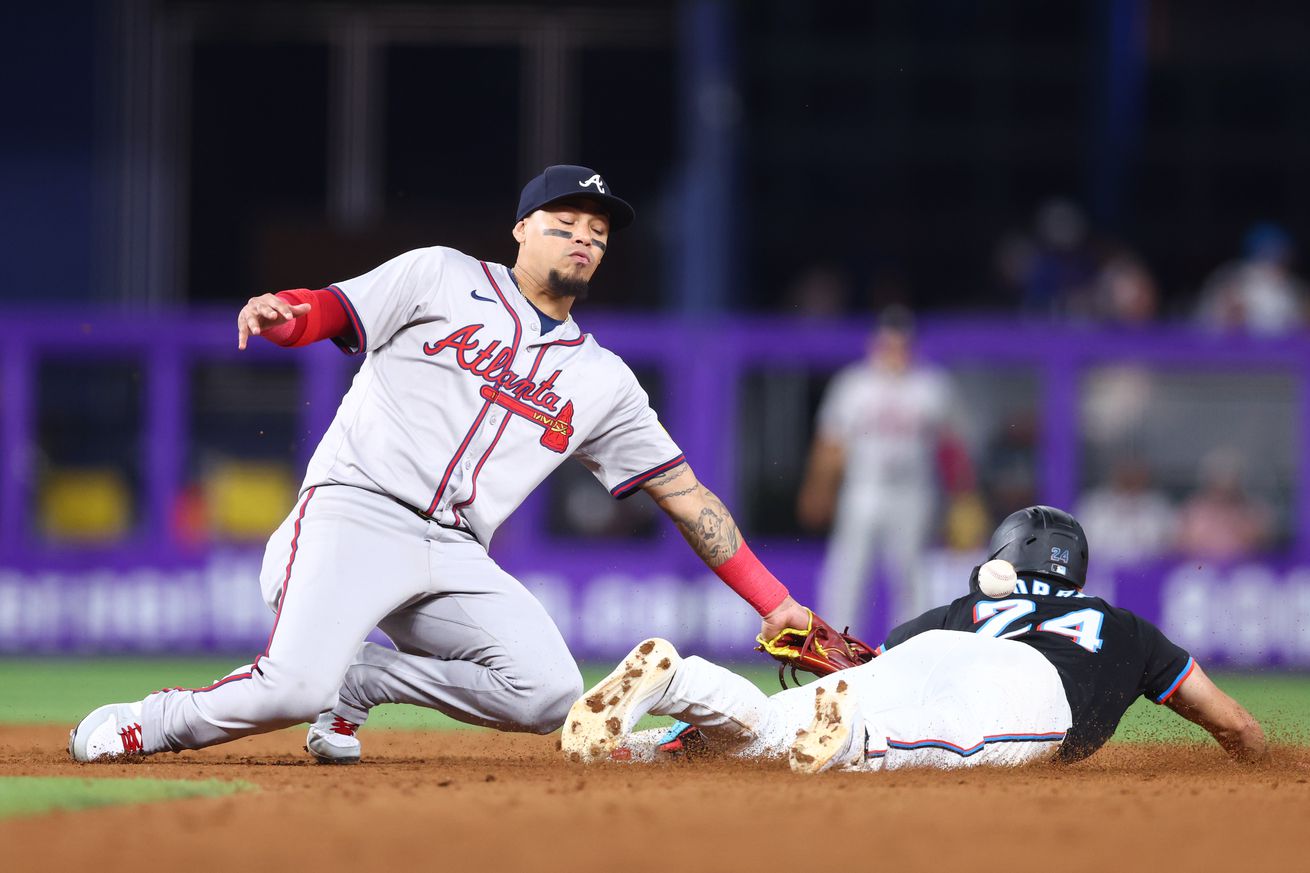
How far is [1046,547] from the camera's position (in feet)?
17.7

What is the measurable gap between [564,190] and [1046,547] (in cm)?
181

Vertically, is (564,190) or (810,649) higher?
(564,190)

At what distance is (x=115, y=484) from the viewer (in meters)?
12.1

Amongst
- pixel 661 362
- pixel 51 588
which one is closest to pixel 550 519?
pixel 661 362

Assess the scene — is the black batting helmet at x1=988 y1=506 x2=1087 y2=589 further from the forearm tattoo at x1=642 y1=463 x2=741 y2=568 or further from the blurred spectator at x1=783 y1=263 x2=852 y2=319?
the blurred spectator at x1=783 y1=263 x2=852 y2=319

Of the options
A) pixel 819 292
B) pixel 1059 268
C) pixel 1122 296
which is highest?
pixel 1059 268

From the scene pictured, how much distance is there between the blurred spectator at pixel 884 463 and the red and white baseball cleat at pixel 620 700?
6.10 m

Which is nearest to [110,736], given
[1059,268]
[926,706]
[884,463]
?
[926,706]

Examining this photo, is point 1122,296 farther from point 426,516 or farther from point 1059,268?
point 426,516

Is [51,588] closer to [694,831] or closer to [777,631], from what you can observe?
[777,631]

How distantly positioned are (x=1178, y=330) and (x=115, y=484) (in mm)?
7335

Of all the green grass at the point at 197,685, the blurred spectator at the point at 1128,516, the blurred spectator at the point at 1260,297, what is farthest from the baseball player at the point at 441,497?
the blurred spectator at the point at 1260,297

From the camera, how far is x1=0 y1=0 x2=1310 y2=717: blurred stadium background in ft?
38.9

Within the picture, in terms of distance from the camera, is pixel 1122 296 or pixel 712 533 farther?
pixel 1122 296
